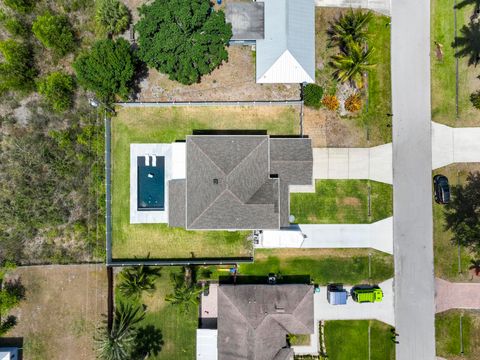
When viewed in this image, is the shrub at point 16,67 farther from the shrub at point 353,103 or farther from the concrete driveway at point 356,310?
the concrete driveway at point 356,310

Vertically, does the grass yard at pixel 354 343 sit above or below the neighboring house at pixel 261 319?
below

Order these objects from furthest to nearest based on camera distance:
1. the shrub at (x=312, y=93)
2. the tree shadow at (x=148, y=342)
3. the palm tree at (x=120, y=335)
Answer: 1. the shrub at (x=312, y=93)
2. the tree shadow at (x=148, y=342)
3. the palm tree at (x=120, y=335)

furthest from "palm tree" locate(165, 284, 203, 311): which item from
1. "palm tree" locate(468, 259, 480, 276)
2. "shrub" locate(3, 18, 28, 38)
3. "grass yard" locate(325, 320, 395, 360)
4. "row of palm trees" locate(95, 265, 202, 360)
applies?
"shrub" locate(3, 18, 28, 38)

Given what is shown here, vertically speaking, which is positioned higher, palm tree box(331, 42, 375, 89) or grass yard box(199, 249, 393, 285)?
palm tree box(331, 42, 375, 89)

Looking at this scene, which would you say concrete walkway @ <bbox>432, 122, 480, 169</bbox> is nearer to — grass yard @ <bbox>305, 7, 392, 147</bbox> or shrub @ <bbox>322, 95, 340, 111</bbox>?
grass yard @ <bbox>305, 7, 392, 147</bbox>

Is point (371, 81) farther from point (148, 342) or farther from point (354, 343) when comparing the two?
point (148, 342)

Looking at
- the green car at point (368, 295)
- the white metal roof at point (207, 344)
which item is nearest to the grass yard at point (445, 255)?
the green car at point (368, 295)

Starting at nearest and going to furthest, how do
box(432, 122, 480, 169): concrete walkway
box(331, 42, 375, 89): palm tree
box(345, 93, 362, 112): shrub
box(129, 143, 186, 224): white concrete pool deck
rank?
box(331, 42, 375, 89): palm tree < box(129, 143, 186, 224): white concrete pool deck < box(345, 93, 362, 112): shrub < box(432, 122, 480, 169): concrete walkway
